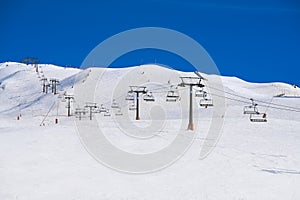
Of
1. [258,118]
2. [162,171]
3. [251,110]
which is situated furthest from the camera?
[251,110]

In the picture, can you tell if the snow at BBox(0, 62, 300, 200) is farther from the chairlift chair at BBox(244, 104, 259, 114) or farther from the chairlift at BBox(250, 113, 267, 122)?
the chairlift chair at BBox(244, 104, 259, 114)

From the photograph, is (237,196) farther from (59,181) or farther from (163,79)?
(163,79)

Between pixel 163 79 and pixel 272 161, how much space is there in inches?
2188

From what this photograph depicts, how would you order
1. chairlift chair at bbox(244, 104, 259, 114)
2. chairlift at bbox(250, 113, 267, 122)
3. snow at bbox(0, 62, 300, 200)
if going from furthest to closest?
1. chairlift chair at bbox(244, 104, 259, 114)
2. chairlift at bbox(250, 113, 267, 122)
3. snow at bbox(0, 62, 300, 200)

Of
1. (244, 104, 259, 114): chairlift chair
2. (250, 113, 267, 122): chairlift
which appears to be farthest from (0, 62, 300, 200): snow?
(244, 104, 259, 114): chairlift chair

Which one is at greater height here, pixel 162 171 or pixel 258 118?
pixel 258 118

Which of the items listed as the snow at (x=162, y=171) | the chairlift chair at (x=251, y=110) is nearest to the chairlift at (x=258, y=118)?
the chairlift chair at (x=251, y=110)

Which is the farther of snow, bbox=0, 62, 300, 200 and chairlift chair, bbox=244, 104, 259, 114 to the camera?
chairlift chair, bbox=244, 104, 259, 114

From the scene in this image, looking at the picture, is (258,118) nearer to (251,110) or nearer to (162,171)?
(251,110)

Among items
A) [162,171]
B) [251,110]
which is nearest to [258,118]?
[251,110]

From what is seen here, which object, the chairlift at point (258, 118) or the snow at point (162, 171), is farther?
the chairlift at point (258, 118)

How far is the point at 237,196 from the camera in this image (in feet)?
26.4

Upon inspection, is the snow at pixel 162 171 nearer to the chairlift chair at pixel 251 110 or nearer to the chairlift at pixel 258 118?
the chairlift at pixel 258 118

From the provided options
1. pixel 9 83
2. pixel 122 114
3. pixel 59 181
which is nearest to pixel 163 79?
pixel 122 114
